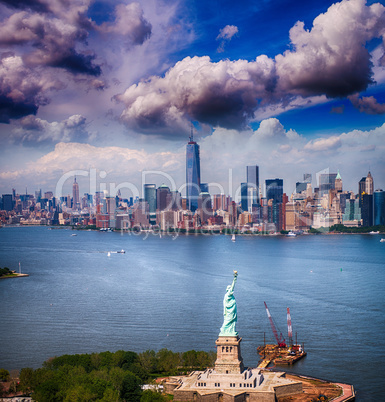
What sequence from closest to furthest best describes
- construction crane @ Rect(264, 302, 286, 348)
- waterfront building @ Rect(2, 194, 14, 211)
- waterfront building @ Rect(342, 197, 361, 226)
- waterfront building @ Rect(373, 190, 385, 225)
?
construction crane @ Rect(264, 302, 286, 348) → waterfront building @ Rect(373, 190, 385, 225) → waterfront building @ Rect(342, 197, 361, 226) → waterfront building @ Rect(2, 194, 14, 211)

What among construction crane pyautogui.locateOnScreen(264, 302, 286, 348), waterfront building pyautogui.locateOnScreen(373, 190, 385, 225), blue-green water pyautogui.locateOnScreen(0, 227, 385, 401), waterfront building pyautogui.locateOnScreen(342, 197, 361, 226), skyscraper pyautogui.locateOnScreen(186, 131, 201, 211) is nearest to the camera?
blue-green water pyautogui.locateOnScreen(0, 227, 385, 401)

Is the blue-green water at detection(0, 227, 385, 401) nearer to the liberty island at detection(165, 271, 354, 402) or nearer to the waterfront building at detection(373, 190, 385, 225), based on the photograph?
the liberty island at detection(165, 271, 354, 402)

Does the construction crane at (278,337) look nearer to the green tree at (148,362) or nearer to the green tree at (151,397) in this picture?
the green tree at (148,362)

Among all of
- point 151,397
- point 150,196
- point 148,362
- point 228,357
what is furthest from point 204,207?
point 151,397

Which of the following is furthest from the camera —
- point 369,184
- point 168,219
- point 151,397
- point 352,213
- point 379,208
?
point 168,219

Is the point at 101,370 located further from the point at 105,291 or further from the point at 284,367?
the point at 105,291

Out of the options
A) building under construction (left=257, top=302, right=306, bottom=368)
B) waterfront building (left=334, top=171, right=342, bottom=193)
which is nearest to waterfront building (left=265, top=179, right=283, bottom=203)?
waterfront building (left=334, top=171, right=342, bottom=193)

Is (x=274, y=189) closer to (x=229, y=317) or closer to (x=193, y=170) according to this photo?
(x=193, y=170)
